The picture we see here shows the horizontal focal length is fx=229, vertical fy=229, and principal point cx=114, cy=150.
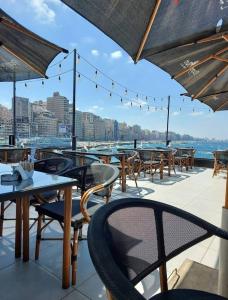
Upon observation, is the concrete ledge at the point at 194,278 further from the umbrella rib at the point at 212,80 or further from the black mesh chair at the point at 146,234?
the umbrella rib at the point at 212,80

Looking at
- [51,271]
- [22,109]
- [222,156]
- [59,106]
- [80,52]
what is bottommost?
[51,271]

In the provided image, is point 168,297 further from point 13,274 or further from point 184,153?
point 184,153

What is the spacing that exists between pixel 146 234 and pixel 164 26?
170cm

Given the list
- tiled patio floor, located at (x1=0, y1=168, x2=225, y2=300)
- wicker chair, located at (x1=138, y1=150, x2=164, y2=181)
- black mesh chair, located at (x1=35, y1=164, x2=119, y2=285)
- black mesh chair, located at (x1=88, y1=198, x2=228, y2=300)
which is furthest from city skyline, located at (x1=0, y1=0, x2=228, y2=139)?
tiled patio floor, located at (x1=0, y1=168, x2=225, y2=300)

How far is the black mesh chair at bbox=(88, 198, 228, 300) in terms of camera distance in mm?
848

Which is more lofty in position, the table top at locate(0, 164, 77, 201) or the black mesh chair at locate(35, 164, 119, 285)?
the table top at locate(0, 164, 77, 201)

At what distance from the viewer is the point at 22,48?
2.52 metres

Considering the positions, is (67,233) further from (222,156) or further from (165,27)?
(222,156)

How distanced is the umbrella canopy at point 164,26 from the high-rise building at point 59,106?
247 inches

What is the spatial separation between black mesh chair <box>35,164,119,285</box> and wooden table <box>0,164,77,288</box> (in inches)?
2.3

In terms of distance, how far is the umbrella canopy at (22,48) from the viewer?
2020 millimetres

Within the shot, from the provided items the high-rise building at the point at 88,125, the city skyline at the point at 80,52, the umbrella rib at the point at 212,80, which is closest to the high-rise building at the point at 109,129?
the high-rise building at the point at 88,125

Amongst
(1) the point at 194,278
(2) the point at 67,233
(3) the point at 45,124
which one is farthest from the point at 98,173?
(3) the point at 45,124

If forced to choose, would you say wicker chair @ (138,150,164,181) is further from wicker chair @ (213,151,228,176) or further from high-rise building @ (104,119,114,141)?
high-rise building @ (104,119,114,141)
